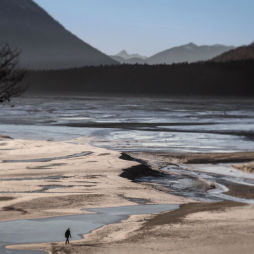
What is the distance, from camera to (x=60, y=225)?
38.3 feet

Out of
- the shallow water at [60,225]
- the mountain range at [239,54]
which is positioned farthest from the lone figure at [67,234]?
the mountain range at [239,54]

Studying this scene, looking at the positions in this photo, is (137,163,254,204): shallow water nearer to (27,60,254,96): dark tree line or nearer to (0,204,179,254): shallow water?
(0,204,179,254): shallow water

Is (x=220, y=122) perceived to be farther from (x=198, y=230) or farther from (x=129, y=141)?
(x=198, y=230)

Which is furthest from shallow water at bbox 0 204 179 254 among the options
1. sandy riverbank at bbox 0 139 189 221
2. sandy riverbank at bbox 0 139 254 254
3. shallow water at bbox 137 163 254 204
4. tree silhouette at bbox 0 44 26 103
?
tree silhouette at bbox 0 44 26 103

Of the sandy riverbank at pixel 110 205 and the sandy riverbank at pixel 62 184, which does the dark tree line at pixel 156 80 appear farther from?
the sandy riverbank at pixel 110 205

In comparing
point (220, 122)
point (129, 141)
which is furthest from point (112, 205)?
point (220, 122)

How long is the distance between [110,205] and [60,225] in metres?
2.01

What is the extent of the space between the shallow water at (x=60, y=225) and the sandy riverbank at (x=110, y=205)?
28 centimetres

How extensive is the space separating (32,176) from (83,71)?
450 feet

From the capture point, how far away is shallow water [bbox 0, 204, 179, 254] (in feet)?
35.1

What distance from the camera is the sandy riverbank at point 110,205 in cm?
1044

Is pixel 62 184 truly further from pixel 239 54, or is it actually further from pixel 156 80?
pixel 239 54

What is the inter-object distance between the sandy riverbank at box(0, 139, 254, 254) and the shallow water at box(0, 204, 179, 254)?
0.28 m

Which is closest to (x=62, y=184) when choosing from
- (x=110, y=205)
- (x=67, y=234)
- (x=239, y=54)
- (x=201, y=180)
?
(x=110, y=205)
